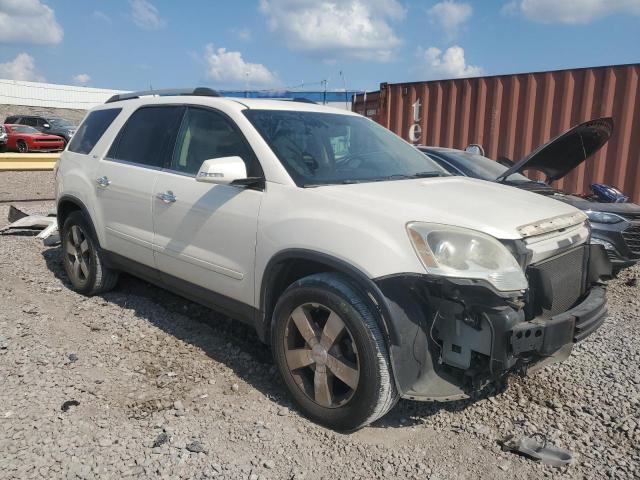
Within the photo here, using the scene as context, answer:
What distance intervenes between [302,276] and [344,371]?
636mm

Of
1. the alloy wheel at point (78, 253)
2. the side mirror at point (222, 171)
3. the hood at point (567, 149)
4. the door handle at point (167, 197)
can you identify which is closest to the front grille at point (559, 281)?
the hood at point (567, 149)

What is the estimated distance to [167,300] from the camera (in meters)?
4.96

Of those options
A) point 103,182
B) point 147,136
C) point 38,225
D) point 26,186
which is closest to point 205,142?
point 147,136

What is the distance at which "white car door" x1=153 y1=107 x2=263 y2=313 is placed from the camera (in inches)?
127

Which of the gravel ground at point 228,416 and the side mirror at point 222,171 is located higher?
the side mirror at point 222,171

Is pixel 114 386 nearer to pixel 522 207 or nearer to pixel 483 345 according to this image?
pixel 483 345

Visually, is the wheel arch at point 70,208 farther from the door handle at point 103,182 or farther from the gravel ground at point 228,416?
the gravel ground at point 228,416

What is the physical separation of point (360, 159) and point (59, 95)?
1575 inches

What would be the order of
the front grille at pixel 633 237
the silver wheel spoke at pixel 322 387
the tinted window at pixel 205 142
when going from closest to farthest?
the silver wheel spoke at pixel 322 387 → the tinted window at pixel 205 142 → the front grille at pixel 633 237

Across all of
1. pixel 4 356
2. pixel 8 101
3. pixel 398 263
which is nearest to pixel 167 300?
pixel 4 356

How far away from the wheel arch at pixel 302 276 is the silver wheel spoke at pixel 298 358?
26 centimetres

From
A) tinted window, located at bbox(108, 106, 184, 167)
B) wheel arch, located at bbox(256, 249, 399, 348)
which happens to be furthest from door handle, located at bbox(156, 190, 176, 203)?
wheel arch, located at bbox(256, 249, 399, 348)

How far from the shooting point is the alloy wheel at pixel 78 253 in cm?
492

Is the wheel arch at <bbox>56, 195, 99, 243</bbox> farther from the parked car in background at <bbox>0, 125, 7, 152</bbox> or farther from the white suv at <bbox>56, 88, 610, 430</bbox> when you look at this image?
the parked car in background at <bbox>0, 125, 7, 152</bbox>
